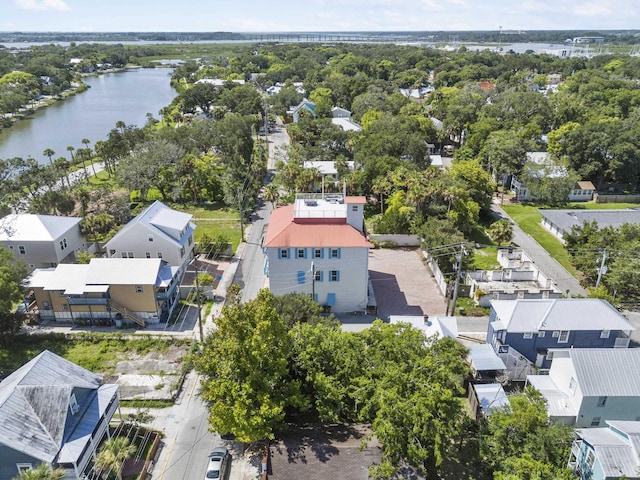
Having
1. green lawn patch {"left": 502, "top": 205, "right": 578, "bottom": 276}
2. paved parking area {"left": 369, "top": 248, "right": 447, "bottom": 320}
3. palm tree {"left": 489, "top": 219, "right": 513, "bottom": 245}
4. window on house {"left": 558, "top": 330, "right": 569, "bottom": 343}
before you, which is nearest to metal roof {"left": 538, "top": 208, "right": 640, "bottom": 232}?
green lawn patch {"left": 502, "top": 205, "right": 578, "bottom": 276}

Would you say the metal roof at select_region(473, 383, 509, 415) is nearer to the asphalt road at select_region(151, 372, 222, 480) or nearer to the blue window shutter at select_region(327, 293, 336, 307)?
the blue window shutter at select_region(327, 293, 336, 307)

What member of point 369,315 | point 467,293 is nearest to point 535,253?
point 467,293

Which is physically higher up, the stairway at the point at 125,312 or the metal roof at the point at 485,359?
the metal roof at the point at 485,359

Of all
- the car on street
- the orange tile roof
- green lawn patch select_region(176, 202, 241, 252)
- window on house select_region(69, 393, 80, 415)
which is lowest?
green lawn patch select_region(176, 202, 241, 252)

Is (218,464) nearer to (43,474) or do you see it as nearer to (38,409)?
(43,474)

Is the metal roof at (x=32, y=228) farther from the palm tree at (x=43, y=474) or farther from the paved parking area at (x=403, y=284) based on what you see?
the paved parking area at (x=403, y=284)

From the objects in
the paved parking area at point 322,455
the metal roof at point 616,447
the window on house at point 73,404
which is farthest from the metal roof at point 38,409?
the metal roof at point 616,447

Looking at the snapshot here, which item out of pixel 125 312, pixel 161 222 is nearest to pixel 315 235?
pixel 161 222
